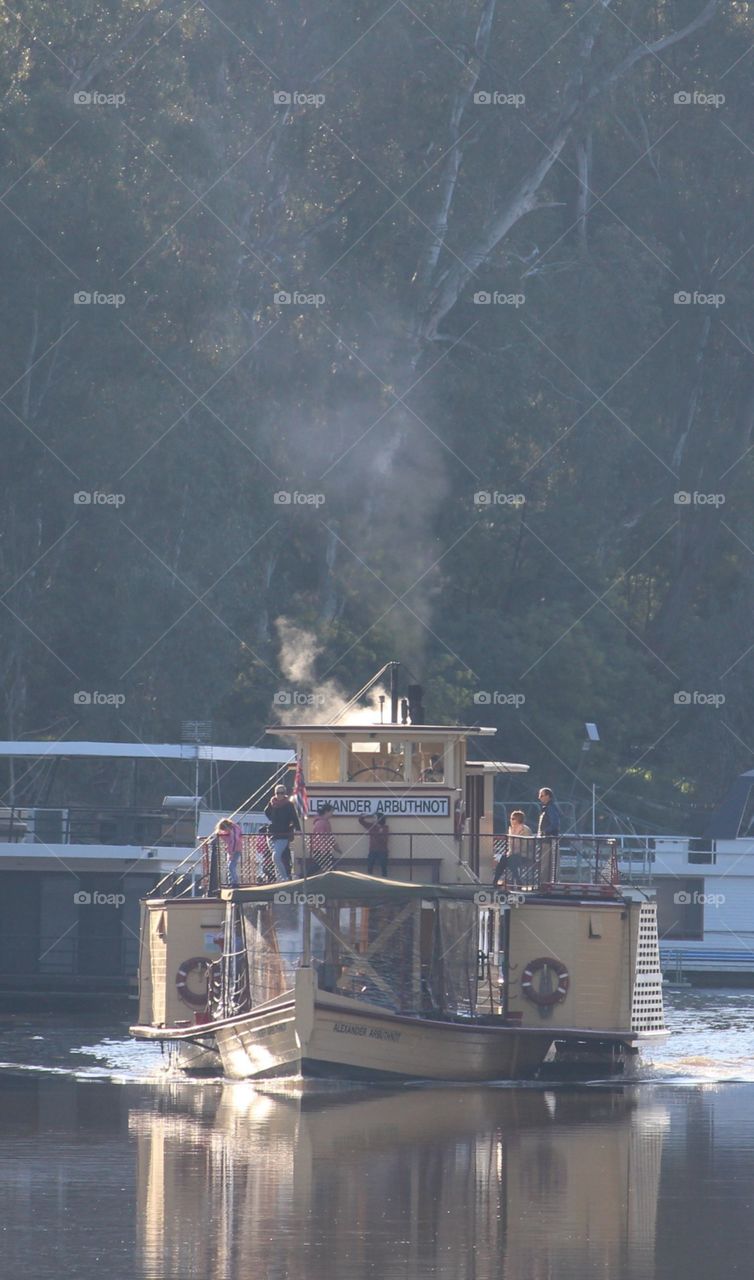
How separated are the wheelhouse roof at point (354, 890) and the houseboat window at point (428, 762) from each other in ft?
10.2

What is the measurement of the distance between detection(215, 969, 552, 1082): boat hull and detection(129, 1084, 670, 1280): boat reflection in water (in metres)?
0.42

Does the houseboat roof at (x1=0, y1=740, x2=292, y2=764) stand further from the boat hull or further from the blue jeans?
the boat hull

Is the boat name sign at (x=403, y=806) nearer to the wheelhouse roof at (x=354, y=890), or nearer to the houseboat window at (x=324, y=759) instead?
the houseboat window at (x=324, y=759)

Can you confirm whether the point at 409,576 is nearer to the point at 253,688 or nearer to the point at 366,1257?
the point at 253,688

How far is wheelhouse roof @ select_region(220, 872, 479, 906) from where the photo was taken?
28328 mm

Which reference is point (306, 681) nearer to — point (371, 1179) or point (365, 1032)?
point (365, 1032)

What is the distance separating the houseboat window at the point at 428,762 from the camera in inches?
1271

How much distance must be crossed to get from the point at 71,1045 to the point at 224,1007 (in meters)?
5.32

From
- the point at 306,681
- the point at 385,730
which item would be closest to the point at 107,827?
the point at 306,681

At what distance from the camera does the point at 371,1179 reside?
70.9 feet

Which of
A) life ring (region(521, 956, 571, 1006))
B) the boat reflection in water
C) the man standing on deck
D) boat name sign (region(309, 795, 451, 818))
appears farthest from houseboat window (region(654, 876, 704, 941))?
the boat reflection in water

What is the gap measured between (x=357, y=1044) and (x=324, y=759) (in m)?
5.53

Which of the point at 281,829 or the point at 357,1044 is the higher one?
the point at 281,829

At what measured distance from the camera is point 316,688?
60.1 m
